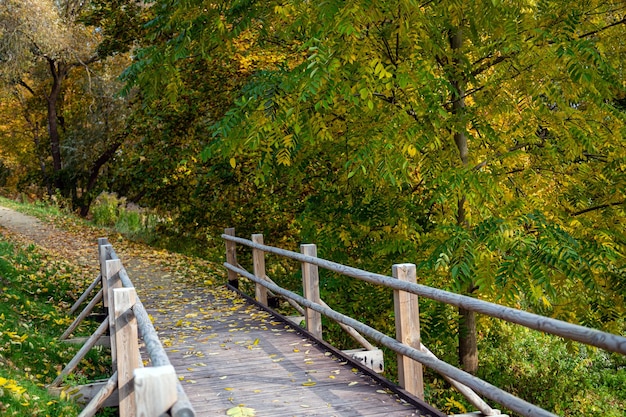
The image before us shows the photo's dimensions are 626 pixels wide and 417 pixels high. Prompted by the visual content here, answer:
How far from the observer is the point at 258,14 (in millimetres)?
10008

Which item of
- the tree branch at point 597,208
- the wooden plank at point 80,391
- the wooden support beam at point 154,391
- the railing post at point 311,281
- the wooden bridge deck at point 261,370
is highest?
the tree branch at point 597,208

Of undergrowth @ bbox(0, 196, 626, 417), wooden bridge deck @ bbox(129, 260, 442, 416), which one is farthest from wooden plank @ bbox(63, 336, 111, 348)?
wooden bridge deck @ bbox(129, 260, 442, 416)

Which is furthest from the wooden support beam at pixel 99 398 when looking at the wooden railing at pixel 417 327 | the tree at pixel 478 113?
the tree at pixel 478 113

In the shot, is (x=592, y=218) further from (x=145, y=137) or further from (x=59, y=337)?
(x=145, y=137)

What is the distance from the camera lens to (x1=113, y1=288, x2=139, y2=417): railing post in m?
5.36

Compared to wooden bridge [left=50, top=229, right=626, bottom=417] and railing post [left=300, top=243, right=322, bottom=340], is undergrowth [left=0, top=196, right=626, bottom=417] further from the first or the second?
railing post [left=300, top=243, right=322, bottom=340]

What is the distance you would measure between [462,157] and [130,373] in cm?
622

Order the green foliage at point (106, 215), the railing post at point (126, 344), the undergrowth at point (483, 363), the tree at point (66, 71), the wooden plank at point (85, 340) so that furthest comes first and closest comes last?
the green foliage at point (106, 215) < the tree at point (66, 71) < the wooden plank at point (85, 340) < the undergrowth at point (483, 363) < the railing post at point (126, 344)

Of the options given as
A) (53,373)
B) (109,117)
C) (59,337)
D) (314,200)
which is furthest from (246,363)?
(109,117)

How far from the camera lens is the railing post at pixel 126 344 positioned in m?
5.36

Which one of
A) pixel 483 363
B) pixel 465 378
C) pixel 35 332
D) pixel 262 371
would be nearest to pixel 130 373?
pixel 262 371

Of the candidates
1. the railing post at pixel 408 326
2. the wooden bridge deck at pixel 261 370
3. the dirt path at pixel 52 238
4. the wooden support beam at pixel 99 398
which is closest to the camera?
the wooden support beam at pixel 99 398

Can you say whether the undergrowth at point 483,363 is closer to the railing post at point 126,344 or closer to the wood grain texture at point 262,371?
the railing post at point 126,344

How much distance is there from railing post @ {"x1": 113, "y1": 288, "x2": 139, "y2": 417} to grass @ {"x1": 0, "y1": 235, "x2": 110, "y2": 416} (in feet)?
3.15
